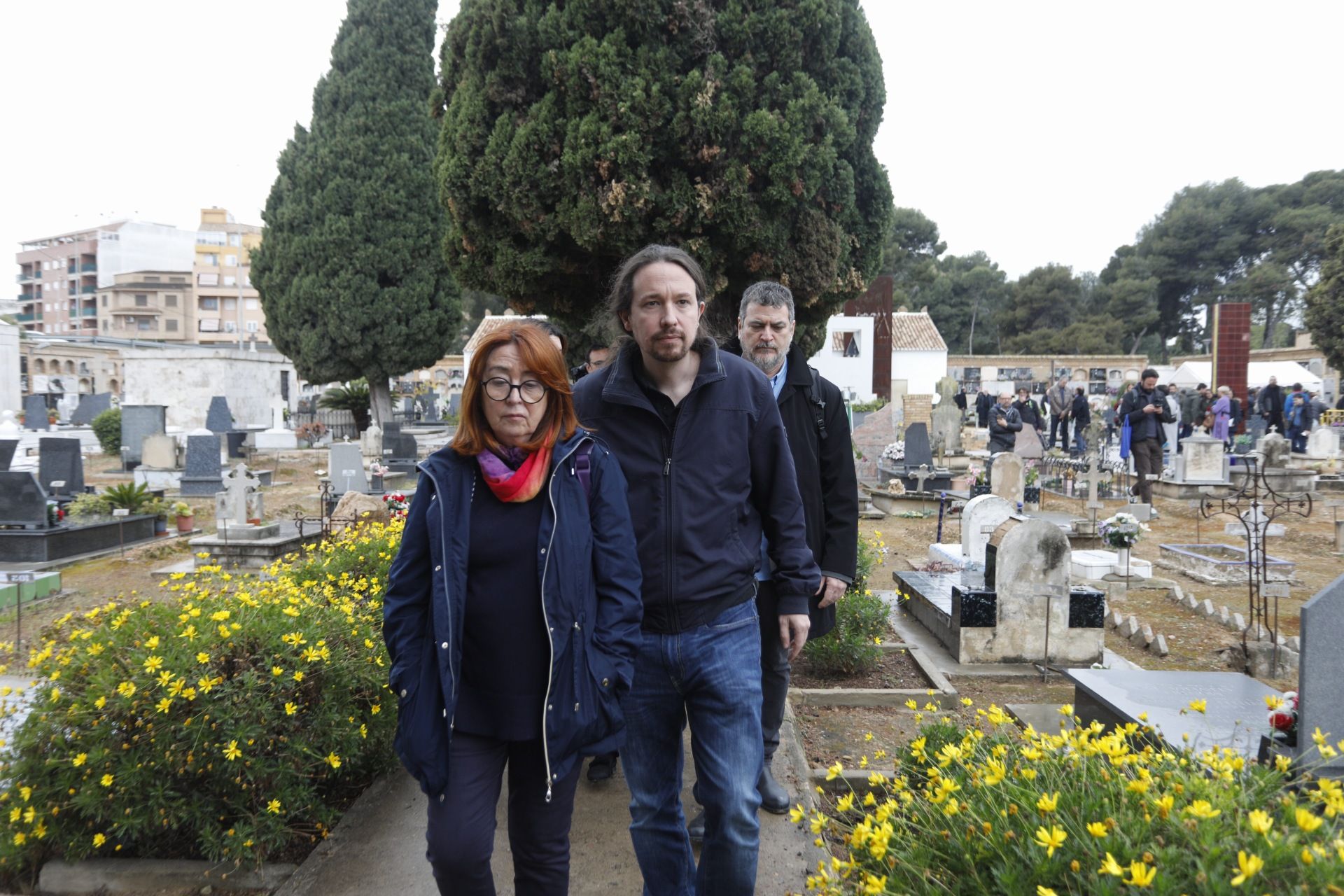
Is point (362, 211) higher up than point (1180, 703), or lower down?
higher up

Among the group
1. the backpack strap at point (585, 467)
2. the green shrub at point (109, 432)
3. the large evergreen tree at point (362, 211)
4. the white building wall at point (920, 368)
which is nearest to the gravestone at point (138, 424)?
the green shrub at point (109, 432)

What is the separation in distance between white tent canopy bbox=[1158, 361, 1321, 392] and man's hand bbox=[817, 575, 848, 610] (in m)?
27.7

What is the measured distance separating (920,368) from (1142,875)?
139ft

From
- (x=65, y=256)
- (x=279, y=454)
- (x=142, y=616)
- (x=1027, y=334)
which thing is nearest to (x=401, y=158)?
(x=279, y=454)

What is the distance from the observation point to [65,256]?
289ft

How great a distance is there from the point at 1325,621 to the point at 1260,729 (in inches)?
28.6

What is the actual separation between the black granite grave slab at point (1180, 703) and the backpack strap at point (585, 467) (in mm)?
2342

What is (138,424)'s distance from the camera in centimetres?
1848

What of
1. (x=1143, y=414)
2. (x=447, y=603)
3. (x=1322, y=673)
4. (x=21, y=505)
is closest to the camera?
(x=447, y=603)

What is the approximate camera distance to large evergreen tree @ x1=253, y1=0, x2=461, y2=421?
70.0 feet

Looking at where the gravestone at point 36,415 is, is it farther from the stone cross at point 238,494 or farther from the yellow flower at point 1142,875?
the yellow flower at point 1142,875

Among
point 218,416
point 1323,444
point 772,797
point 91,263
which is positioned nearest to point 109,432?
point 218,416

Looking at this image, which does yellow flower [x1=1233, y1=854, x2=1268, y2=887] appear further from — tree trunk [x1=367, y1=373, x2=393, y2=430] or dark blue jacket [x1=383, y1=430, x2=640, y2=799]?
tree trunk [x1=367, y1=373, x2=393, y2=430]

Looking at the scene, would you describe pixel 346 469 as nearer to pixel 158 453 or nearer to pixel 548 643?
pixel 158 453
